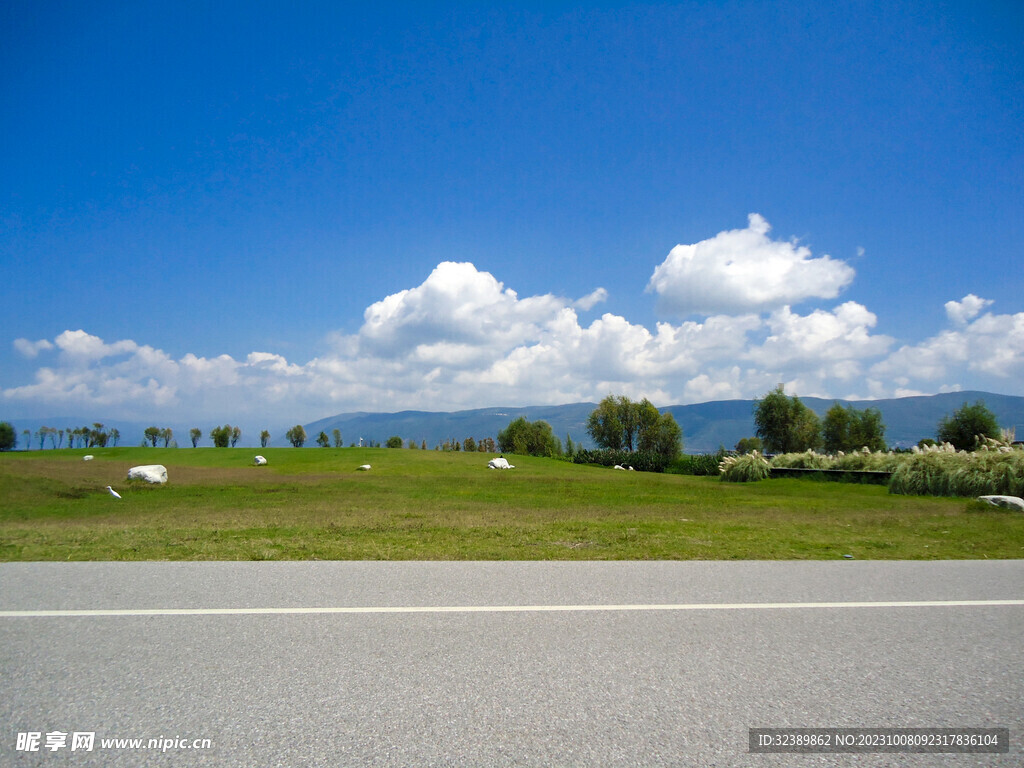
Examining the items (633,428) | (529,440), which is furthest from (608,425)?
(529,440)

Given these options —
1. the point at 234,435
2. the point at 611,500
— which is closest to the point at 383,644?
the point at 611,500

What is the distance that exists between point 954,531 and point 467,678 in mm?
12843

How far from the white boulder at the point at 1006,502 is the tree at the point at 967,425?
2247 inches

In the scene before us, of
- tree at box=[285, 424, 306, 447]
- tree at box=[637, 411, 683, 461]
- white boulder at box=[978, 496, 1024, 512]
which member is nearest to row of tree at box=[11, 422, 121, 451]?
tree at box=[285, 424, 306, 447]

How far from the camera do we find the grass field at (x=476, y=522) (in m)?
10.1

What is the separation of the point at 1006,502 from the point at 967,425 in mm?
61305

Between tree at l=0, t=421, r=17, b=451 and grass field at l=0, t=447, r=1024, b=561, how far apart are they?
282 ft

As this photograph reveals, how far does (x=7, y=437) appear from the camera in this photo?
93.8m

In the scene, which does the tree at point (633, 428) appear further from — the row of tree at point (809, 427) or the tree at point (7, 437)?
the tree at point (7, 437)

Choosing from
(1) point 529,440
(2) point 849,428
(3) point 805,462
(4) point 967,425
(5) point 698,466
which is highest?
(4) point 967,425

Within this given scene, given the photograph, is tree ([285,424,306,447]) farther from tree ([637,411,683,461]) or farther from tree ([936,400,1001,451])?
tree ([936,400,1001,451])

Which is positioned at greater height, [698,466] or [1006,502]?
[1006,502]

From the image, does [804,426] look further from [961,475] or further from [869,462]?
[961,475]

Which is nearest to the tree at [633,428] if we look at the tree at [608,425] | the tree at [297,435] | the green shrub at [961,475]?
the tree at [608,425]
